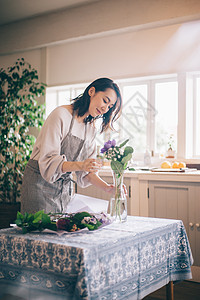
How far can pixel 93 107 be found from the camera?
2127 millimetres

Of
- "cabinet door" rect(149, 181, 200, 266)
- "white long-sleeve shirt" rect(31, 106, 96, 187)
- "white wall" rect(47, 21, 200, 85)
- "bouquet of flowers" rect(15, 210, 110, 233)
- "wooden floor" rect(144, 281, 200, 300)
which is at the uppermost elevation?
"white wall" rect(47, 21, 200, 85)

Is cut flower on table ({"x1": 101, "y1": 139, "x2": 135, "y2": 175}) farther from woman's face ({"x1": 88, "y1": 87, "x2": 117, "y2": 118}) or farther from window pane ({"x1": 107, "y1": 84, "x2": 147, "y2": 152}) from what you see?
window pane ({"x1": 107, "y1": 84, "x2": 147, "y2": 152})

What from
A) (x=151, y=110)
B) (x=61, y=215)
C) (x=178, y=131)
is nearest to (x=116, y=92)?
(x=61, y=215)

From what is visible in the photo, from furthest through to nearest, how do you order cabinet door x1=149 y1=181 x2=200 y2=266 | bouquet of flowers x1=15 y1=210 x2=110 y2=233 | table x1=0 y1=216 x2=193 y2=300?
cabinet door x1=149 y1=181 x2=200 y2=266
bouquet of flowers x1=15 y1=210 x2=110 y2=233
table x1=0 y1=216 x2=193 y2=300

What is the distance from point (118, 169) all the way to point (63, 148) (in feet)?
1.34

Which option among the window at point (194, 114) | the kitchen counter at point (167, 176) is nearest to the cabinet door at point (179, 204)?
the kitchen counter at point (167, 176)

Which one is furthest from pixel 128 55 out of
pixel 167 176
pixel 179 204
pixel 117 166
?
pixel 117 166

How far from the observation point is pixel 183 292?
3.02m

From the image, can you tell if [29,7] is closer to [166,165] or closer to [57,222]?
[166,165]

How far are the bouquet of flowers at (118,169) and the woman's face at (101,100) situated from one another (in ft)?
1.08

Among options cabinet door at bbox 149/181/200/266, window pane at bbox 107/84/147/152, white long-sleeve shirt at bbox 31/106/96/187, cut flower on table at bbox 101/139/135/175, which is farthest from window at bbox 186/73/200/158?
cut flower on table at bbox 101/139/135/175

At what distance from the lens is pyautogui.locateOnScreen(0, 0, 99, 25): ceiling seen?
456 centimetres

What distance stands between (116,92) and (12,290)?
119 cm

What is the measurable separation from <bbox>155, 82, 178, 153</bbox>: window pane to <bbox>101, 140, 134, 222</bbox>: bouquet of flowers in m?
2.52
